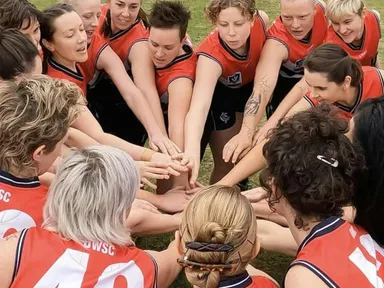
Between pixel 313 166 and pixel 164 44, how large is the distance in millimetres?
1872

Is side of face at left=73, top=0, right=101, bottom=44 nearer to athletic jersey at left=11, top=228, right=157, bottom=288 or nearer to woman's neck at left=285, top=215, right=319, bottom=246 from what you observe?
athletic jersey at left=11, top=228, right=157, bottom=288

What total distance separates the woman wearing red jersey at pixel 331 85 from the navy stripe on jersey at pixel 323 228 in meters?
1.18

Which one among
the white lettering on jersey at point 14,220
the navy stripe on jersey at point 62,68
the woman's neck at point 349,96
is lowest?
the white lettering on jersey at point 14,220

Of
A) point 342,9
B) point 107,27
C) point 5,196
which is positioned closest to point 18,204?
point 5,196

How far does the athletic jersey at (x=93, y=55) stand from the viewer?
3.91 m

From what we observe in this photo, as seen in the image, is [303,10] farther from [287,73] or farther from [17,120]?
[17,120]

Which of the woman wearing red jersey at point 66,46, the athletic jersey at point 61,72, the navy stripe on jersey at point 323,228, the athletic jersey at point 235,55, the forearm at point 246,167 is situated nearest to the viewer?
the navy stripe on jersey at point 323,228

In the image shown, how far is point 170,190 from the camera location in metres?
3.33

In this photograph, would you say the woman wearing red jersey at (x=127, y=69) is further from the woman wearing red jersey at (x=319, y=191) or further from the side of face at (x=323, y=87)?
the woman wearing red jersey at (x=319, y=191)

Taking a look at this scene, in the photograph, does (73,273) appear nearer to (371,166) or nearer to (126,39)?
(371,166)

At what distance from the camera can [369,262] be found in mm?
2066

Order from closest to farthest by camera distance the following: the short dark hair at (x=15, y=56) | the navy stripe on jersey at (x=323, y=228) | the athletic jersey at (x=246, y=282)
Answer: the athletic jersey at (x=246, y=282), the navy stripe on jersey at (x=323, y=228), the short dark hair at (x=15, y=56)

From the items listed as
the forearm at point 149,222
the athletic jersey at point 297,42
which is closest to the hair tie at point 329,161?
the forearm at point 149,222

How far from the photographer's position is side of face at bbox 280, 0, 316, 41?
3947 mm
